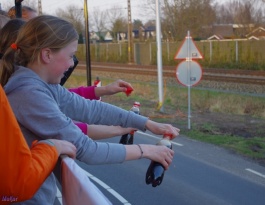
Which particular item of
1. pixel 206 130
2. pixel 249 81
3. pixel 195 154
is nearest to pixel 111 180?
pixel 195 154

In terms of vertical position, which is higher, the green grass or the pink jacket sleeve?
the pink jacket sleeve

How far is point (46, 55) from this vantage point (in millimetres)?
2344

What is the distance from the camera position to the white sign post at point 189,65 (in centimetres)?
1271

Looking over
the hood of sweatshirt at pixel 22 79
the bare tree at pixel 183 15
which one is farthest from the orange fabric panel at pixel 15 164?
the bare tree at pixel 183 15

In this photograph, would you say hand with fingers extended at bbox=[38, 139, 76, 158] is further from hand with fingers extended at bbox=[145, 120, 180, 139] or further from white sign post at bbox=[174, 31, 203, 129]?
white sign post at bbox=[174, 31, 203, 129]

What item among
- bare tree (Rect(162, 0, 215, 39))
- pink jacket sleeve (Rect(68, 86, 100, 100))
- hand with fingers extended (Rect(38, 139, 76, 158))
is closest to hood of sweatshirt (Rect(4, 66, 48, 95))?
hand with fingers extended (Rect(38, 139, 76, 158))

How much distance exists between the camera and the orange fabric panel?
1.79m

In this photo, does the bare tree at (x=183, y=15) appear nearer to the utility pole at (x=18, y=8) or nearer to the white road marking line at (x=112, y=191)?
the white road marking line at (x=112, y=191)

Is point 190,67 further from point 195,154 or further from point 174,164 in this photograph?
Result: point 174,164

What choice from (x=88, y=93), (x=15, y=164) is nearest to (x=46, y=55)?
(x=15, y=164)

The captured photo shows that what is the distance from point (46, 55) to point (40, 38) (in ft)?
0.28

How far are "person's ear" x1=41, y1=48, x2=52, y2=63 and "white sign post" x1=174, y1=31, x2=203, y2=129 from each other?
1050cm

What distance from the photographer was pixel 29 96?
7.23 feet

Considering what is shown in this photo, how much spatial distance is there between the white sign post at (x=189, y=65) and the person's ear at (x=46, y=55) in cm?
1050
